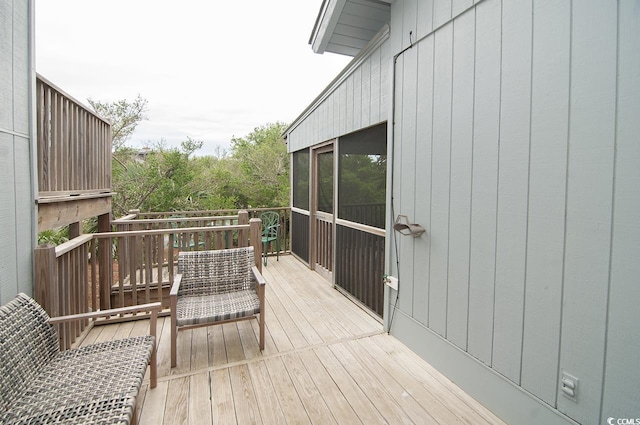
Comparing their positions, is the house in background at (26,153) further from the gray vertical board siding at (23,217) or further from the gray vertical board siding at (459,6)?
the gray vertical board siding at (459,6)

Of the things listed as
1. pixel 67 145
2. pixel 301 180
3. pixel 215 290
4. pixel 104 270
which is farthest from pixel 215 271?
pixel 301 180

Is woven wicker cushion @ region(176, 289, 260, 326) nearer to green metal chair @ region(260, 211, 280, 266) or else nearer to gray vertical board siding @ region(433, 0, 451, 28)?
gray vertical board siding @ region(433, 0, 451, 28)

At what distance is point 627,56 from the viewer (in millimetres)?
1217

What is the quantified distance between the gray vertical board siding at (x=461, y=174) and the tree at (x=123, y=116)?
9.10m

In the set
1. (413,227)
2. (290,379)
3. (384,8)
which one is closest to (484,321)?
(413,227)

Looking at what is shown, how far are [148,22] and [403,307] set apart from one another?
764cm

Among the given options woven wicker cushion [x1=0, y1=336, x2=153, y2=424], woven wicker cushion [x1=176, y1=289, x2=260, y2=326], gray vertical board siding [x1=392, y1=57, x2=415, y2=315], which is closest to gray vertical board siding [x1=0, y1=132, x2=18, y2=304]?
woven wicker cushion [x1=0, y1=336, x2=153, y2=424]

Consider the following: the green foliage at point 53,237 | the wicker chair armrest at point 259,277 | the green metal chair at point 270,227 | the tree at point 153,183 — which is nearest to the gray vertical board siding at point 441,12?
the wicker chair armrest at point 259,277

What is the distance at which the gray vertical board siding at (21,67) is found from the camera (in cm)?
184

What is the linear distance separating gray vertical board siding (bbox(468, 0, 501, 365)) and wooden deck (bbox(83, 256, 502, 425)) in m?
0.49

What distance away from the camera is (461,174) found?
204 centimetres

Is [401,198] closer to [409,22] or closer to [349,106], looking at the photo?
[409,22]

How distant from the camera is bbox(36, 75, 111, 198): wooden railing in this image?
7.66 feet

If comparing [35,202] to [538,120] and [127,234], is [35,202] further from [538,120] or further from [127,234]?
[538,120]
